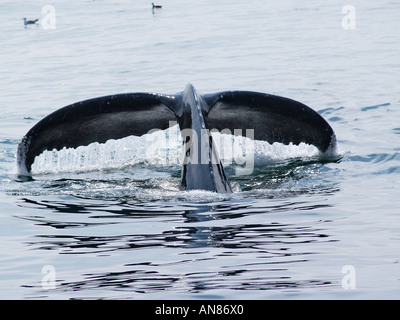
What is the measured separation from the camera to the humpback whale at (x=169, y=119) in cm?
909

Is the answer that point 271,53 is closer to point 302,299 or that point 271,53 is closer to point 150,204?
point 150,204

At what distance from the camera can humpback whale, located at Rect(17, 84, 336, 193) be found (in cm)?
909

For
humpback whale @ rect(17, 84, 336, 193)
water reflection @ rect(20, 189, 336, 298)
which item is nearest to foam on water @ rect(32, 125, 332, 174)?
humpback whale @ rect(17, 84, 336, 193)

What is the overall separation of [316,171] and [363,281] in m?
4.23

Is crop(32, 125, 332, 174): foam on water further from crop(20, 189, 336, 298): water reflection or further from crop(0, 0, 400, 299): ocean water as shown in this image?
crop(20, 189, 336, 298): water reflection

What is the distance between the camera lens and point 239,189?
923 cm

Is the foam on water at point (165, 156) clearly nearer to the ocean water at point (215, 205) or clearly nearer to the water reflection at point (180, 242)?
the ocean water at point (215, 205)

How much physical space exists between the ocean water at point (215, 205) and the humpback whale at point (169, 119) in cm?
27

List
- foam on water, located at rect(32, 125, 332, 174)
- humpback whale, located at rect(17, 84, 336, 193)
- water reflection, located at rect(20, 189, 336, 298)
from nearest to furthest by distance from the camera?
water reflection, located at rect(20, 189, 336, 298)
humpback whale, located at rect(17, 84, 336, 193)
foam on water, located at rect(32, 125, 332, 174)

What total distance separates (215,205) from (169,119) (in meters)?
1.54

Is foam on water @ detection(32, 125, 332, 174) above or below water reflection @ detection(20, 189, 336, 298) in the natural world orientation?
above

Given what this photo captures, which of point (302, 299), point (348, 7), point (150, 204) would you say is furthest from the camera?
point (348, 7)

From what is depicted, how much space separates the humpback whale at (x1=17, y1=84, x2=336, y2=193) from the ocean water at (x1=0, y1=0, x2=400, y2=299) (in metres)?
0.27

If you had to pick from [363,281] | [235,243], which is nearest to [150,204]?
[235,243]
